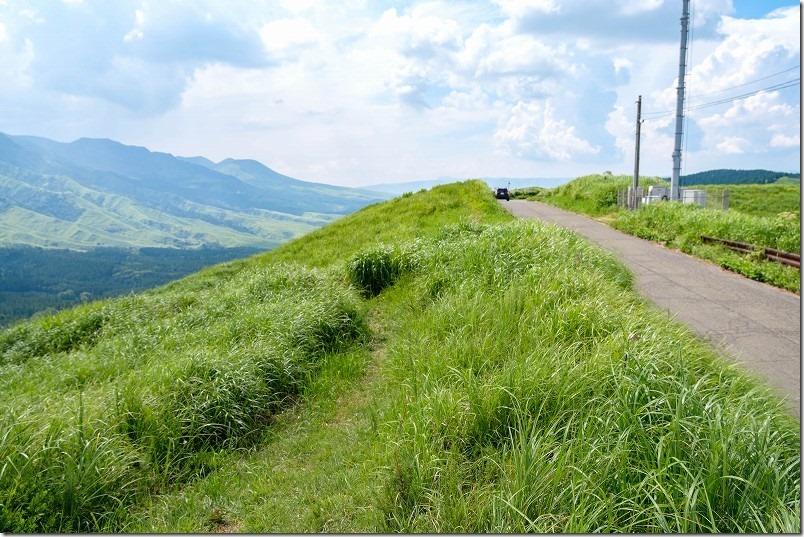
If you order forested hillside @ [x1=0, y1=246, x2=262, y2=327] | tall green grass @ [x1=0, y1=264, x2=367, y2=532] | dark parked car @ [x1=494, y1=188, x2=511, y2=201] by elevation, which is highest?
dark parked car @ [x1=494, y1=188, x2=511, y2=201]

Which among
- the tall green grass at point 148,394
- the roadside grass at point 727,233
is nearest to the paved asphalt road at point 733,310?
the roadside grass at point 727,233

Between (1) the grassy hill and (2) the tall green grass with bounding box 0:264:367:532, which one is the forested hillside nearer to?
(2) the tall green grass with bounding box 0:264:367:532

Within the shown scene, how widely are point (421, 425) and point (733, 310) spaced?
19.8ft

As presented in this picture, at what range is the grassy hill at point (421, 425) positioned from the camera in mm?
2727

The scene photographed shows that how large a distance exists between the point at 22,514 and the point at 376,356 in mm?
4198

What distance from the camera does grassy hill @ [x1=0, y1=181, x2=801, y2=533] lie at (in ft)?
8.95

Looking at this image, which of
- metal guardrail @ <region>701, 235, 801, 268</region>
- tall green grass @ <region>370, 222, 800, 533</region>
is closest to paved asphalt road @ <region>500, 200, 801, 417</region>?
metal guardrail @ <region>701, 235, 801, 268</region>

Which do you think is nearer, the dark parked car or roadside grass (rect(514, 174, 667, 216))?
roadside grass (rect(514, 174, 667, 216))

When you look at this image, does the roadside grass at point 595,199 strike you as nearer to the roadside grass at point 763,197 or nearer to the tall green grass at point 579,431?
the roadside grass at point 763,197

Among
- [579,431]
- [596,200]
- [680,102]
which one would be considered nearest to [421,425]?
[579,431]

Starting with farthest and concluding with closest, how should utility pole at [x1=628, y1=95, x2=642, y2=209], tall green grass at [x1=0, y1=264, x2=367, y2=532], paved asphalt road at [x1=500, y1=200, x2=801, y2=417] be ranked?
utility pole at [x1=628, y1=95, x2=642, y2=209] < paved asphalt road at [x1=500, y1=200, x2=801, y2=417] < tall green grass at [x1=0, y1=264, x2=367, y2=532]

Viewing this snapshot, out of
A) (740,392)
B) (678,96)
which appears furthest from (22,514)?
(678,96)

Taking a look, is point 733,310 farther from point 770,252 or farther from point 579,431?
point 579,431

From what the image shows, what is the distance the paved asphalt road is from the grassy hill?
96 centimetres
